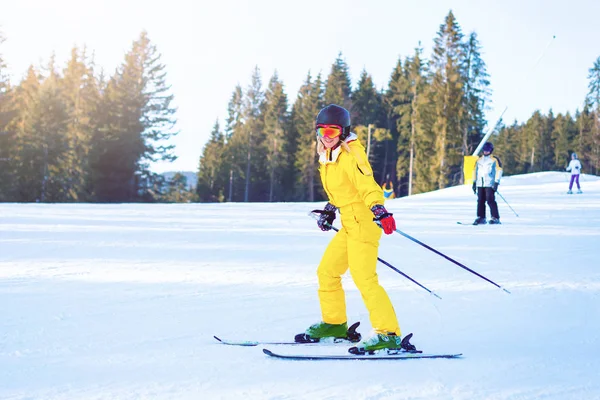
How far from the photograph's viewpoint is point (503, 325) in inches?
158

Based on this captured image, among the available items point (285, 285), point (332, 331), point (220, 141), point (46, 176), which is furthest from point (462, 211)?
point (220, 141)

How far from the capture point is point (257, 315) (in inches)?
161

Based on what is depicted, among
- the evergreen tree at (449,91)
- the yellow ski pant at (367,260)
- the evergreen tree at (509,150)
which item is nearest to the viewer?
the yellow ski pant at (367,260)

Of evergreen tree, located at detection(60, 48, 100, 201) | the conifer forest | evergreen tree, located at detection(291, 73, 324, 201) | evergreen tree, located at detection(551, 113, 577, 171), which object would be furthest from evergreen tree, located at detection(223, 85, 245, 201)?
evergreen tree, located at detection(551, 113, 577, 171)

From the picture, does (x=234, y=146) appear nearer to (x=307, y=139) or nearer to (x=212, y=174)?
(x=212, y=174)

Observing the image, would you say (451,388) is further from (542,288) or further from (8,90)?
(8,90)

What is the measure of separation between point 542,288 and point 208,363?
3.71m

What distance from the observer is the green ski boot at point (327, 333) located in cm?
349

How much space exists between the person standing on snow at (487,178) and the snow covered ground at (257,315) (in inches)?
66.3

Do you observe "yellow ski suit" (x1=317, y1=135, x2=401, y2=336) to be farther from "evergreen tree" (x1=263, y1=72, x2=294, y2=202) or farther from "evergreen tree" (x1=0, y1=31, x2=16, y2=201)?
"evergreen tree" (x1=263, y1=72, x2=294, y2=202)

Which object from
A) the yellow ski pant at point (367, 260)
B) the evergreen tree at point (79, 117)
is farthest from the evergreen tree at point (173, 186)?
the yellow ski pant at point (367, 260)

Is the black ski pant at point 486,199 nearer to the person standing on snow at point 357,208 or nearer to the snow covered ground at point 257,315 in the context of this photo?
the snow covered ground at point 257,315

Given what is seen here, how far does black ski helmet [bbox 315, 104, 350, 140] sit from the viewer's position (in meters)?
3.33

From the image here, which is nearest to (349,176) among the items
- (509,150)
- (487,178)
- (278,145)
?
(487,178)
